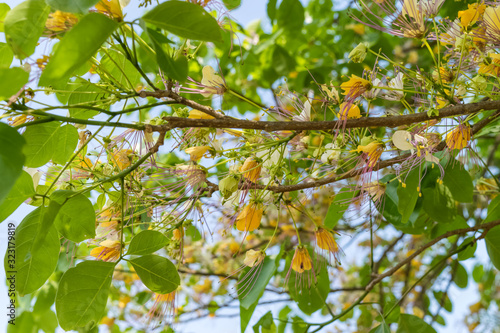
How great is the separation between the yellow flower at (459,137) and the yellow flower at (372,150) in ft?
0.53

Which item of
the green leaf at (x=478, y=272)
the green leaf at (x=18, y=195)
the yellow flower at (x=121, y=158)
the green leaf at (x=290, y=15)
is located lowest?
the green leaf at (x=18, y=195)

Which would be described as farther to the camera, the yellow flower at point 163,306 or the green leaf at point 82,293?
the yellow flower at point 163,306

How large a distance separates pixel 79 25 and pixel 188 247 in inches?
79.2

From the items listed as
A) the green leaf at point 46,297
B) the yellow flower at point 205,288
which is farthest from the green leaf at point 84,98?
the yellow flower at point 205,288

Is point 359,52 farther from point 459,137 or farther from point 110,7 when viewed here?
point 110,7

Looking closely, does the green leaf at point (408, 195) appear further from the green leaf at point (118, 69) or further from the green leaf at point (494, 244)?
the green leaf at point (118, 69)

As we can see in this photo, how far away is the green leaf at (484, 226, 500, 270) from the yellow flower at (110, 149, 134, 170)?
3.42ft

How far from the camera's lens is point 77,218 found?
845 mm

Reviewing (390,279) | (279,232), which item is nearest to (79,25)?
(279,232)

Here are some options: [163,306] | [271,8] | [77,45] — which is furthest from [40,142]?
[271,8]

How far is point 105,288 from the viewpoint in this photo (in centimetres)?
84

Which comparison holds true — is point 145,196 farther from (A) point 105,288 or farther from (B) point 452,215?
(B) point 452,215

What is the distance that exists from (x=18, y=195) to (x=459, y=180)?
1053 mm

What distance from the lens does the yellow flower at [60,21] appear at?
79 centimetres
